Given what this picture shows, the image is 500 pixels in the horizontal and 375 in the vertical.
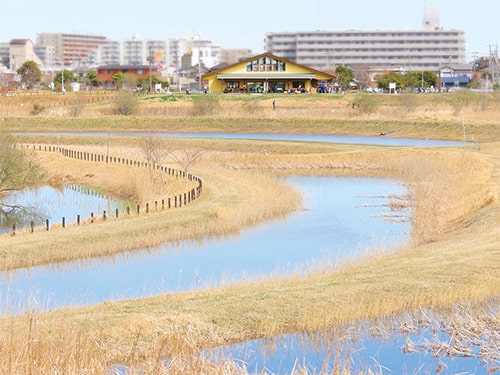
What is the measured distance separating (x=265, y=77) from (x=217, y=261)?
81197 millimetres

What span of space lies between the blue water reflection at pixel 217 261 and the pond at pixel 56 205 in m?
6.60

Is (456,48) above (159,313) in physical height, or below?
above

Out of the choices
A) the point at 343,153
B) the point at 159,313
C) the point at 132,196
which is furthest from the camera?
the point at 343,153

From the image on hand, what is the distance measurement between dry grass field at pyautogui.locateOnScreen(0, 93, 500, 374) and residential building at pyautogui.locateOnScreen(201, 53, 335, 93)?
1484 inches

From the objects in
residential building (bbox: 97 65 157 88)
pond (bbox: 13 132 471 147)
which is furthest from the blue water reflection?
residential building (bbox: 97 65 157 88)

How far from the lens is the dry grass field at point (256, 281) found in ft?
54.2

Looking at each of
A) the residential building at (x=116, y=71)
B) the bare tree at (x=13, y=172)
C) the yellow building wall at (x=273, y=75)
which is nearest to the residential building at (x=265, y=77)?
the yellow building wall at (x=273, y=75)

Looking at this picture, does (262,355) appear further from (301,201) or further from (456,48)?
(456,48)

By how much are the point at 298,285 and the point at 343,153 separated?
33253 mm

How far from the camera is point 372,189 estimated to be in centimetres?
4319

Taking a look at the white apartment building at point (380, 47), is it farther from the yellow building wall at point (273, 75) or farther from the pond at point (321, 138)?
the pond at point (321, 138)

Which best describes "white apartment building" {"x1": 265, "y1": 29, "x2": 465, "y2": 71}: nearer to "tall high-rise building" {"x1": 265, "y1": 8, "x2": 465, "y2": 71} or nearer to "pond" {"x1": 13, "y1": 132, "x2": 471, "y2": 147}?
"tall high-rise building" {"x1": 265, "y1": 8, "x2": 465, "y2": 71}

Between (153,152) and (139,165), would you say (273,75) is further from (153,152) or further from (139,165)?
(153,152)

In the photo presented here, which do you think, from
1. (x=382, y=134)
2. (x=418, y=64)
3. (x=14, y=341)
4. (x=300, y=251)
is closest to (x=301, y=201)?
(x=300, y=251)
